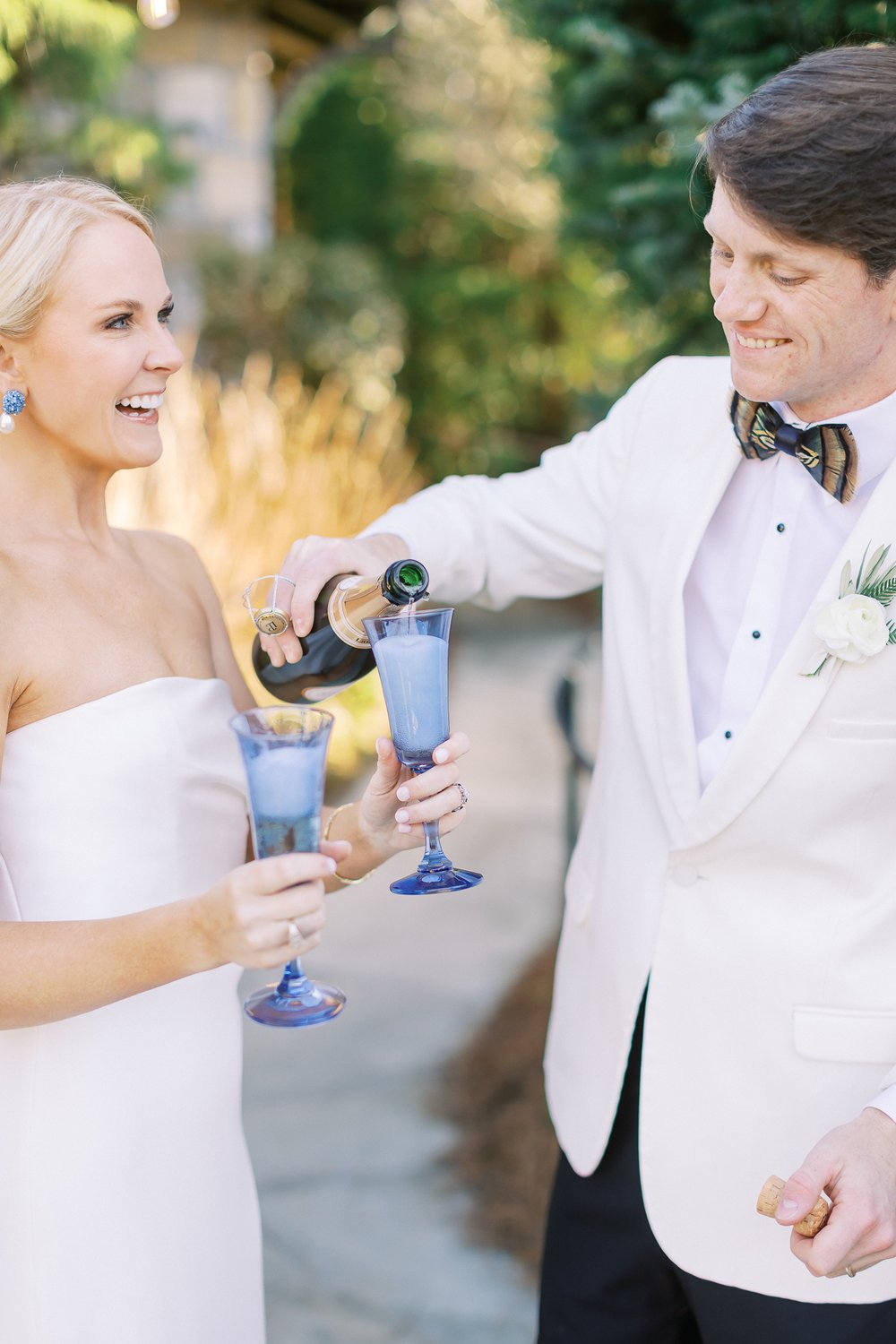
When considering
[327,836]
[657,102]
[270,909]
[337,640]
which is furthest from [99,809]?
[657,102]

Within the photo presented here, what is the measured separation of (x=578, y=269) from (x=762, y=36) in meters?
10.4

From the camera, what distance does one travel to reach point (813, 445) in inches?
73.9

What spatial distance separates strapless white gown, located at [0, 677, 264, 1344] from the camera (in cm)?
183

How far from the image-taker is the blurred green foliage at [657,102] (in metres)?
2.79

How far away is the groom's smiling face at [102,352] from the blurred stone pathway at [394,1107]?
7.74ft

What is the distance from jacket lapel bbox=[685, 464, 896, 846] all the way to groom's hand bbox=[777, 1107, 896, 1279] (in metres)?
0.46

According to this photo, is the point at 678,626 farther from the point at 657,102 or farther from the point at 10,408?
the point at 657,102

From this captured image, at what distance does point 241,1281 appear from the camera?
2.06 m

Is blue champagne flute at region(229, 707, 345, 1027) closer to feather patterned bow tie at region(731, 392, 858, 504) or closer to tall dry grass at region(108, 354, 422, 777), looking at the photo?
feather patterned bow tie at region(731, 392, 858, 504)

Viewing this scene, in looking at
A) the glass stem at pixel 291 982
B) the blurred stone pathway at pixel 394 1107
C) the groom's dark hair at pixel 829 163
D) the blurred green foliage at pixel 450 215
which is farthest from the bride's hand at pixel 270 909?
the blurred green foliage at pixel 450 215

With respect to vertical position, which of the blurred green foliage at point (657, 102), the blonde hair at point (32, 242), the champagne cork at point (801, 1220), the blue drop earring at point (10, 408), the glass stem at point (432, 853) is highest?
the blurred green foliage at point (657, 102)

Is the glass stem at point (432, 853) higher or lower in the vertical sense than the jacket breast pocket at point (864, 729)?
lower

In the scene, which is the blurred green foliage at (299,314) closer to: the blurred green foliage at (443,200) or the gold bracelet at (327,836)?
the blurred green foliage at (443,200)

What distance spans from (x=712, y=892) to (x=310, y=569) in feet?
2.57
